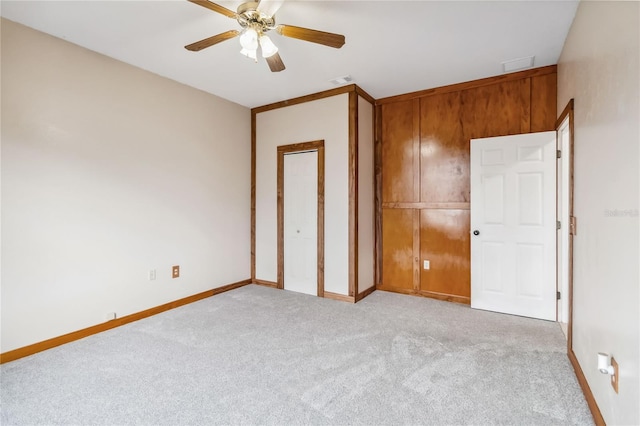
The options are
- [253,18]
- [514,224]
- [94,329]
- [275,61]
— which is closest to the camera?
[253,18]

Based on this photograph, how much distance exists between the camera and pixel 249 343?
2.65 meters

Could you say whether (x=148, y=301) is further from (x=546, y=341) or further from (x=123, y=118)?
(x=546, y=341)

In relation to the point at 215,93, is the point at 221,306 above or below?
below

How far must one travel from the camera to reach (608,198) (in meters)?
1.60

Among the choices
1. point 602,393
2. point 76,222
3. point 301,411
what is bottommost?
point 301,411

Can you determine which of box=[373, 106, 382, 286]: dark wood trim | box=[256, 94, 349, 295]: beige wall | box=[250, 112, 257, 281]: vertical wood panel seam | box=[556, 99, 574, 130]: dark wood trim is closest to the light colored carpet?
box=[256, 94, 349, 295]: beige wall

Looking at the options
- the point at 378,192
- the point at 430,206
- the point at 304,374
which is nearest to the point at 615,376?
the point at 304,374

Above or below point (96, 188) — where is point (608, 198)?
below

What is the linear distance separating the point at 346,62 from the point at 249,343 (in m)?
2.80

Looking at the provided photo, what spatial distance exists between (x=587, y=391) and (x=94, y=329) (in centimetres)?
380

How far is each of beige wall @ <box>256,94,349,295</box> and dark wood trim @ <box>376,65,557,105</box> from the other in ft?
2.56

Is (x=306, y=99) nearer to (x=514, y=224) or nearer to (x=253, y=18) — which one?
(x=253, y=18)

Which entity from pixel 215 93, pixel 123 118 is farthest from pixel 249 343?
pixel 215 93

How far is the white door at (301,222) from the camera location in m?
4.15
